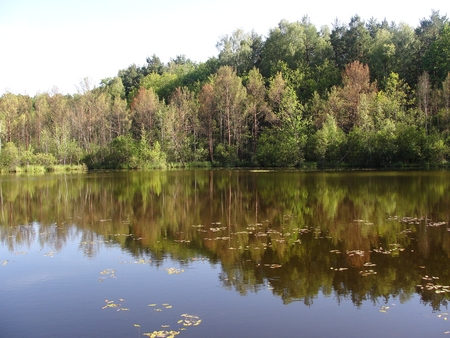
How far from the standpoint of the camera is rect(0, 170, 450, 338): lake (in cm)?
859

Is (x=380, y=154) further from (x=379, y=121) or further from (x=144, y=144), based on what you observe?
(x=144, y=144)

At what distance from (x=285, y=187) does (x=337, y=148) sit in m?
33.3

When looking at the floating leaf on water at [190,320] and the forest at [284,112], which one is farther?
the forest at [284,112]

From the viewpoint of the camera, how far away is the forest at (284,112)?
64500 mm

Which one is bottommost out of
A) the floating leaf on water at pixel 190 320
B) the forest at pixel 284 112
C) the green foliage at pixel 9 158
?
A: the floating leaf on water at pixel 190 320

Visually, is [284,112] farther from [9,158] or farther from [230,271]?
[230,271]

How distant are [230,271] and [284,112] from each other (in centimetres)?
6472

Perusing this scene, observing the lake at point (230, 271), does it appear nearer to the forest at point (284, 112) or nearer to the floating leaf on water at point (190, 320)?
the floating leaf on water at point (190, 320)

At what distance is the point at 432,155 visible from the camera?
188 feet

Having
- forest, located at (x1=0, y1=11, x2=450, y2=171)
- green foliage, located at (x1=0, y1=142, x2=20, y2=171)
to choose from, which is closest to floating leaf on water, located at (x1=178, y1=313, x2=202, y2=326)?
forest, located at (x1=0, y1=11, x2=450, y2=171)

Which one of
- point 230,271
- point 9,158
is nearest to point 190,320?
point 230,271

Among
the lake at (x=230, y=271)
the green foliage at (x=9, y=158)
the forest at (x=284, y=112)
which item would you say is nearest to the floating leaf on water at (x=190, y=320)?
the lake at (x=230, y=271)

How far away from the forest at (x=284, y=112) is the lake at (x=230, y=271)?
41579mm

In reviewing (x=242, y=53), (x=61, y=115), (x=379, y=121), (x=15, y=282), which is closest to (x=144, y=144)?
(x=61, y=115)
